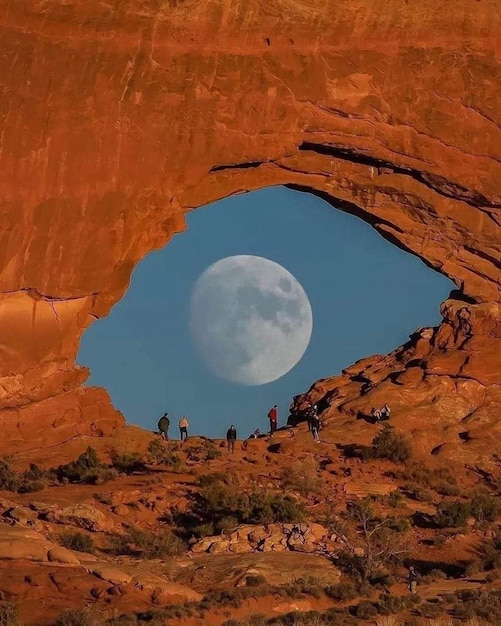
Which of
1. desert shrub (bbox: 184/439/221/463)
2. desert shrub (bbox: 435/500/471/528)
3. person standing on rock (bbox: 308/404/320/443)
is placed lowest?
desert shrub (bbox: 435/500/471/528)

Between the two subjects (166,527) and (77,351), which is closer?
(166,527)

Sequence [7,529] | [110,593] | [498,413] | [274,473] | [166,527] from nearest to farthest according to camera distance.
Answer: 1. [110,593]
2. [7,529]
3. [166,527]
4. [274,473]
5. [498,413]

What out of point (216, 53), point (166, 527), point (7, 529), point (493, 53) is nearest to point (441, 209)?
point (493, 53)

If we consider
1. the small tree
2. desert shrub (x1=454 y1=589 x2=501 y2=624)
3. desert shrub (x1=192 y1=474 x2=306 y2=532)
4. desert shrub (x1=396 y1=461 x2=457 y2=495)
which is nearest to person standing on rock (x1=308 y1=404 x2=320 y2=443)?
desert shrub (x1=396 y1=461 x2=457 y2=495)

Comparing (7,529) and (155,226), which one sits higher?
(155,226)

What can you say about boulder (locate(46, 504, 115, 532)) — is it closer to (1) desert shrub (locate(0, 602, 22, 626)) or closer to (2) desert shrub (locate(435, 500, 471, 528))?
(1) desert shrub (locate(0, 602, 22, 626))

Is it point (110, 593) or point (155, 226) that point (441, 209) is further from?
point (110, 593)

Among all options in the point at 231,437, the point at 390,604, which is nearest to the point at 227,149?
the point at 231,437
